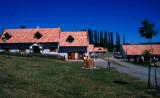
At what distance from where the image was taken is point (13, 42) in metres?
61.4

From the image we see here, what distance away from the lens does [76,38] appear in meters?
62.7

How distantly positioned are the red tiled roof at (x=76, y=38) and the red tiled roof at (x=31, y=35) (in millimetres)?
1595

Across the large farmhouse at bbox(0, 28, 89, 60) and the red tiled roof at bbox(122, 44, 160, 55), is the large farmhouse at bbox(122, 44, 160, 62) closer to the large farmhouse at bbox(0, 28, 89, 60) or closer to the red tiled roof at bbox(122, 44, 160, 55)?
the red tiled roof at bbox(122, 44, 160, 55)

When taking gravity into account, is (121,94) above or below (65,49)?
below

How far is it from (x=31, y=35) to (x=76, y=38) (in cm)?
998

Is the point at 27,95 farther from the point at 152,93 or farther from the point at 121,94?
the point at 152,93

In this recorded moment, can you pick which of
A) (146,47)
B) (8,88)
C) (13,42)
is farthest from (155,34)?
(146,47)

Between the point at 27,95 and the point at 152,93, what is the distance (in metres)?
7.92

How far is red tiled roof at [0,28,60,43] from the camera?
2413 inches

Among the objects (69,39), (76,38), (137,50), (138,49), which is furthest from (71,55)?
(138,49)

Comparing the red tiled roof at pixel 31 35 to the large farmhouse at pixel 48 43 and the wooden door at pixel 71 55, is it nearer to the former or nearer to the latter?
the large farmhouse at pixel 48 43

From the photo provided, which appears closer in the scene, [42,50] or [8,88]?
[8,88]

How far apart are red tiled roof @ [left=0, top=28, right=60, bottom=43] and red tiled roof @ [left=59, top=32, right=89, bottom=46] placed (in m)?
1.60

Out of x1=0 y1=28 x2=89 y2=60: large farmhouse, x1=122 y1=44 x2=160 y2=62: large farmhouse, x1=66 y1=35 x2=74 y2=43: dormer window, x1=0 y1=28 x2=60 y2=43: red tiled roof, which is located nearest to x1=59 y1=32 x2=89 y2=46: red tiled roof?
x1=0 y1=28 x2=89 y2=60: large farmhouse
